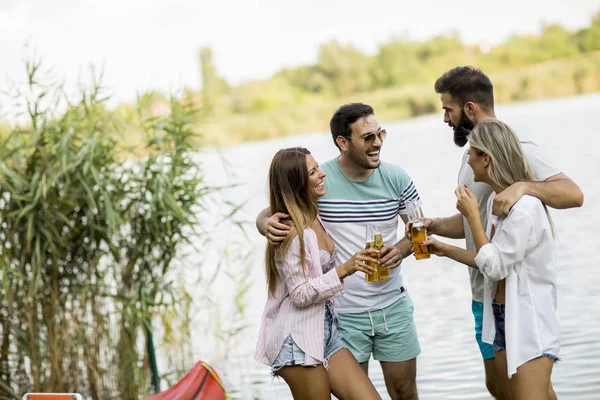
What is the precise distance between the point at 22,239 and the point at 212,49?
30624 mm

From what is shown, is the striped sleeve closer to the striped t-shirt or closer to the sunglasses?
the striped t-shirt

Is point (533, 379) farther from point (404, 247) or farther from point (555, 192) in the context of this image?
point (404, 247)

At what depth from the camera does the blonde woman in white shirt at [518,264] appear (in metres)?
2.58

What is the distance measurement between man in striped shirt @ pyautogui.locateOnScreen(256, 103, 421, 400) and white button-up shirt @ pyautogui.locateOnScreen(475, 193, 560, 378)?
22.8 inches

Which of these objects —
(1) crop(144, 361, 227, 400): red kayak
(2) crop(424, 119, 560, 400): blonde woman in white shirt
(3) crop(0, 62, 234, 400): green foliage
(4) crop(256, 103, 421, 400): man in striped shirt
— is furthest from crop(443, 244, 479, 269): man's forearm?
(3) crop(0, 62, 234, 400): green foliage

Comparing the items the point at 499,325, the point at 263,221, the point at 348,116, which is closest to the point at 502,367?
the point at 499,325

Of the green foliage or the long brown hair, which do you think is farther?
the green foliage

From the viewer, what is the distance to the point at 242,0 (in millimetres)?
38281

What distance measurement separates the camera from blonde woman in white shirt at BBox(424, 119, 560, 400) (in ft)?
8.46

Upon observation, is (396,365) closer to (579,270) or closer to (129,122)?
(129,122)

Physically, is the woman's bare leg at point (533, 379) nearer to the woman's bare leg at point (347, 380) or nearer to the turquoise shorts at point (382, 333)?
the woman's bare leg at point (347, 380)

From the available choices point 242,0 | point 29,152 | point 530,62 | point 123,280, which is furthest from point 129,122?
point 242,0

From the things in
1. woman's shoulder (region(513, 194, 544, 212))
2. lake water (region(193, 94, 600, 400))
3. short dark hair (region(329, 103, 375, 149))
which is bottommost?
lake water (region(193, 94, 600, 400))

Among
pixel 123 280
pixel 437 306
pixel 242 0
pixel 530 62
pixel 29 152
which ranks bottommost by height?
pixel 437 306
